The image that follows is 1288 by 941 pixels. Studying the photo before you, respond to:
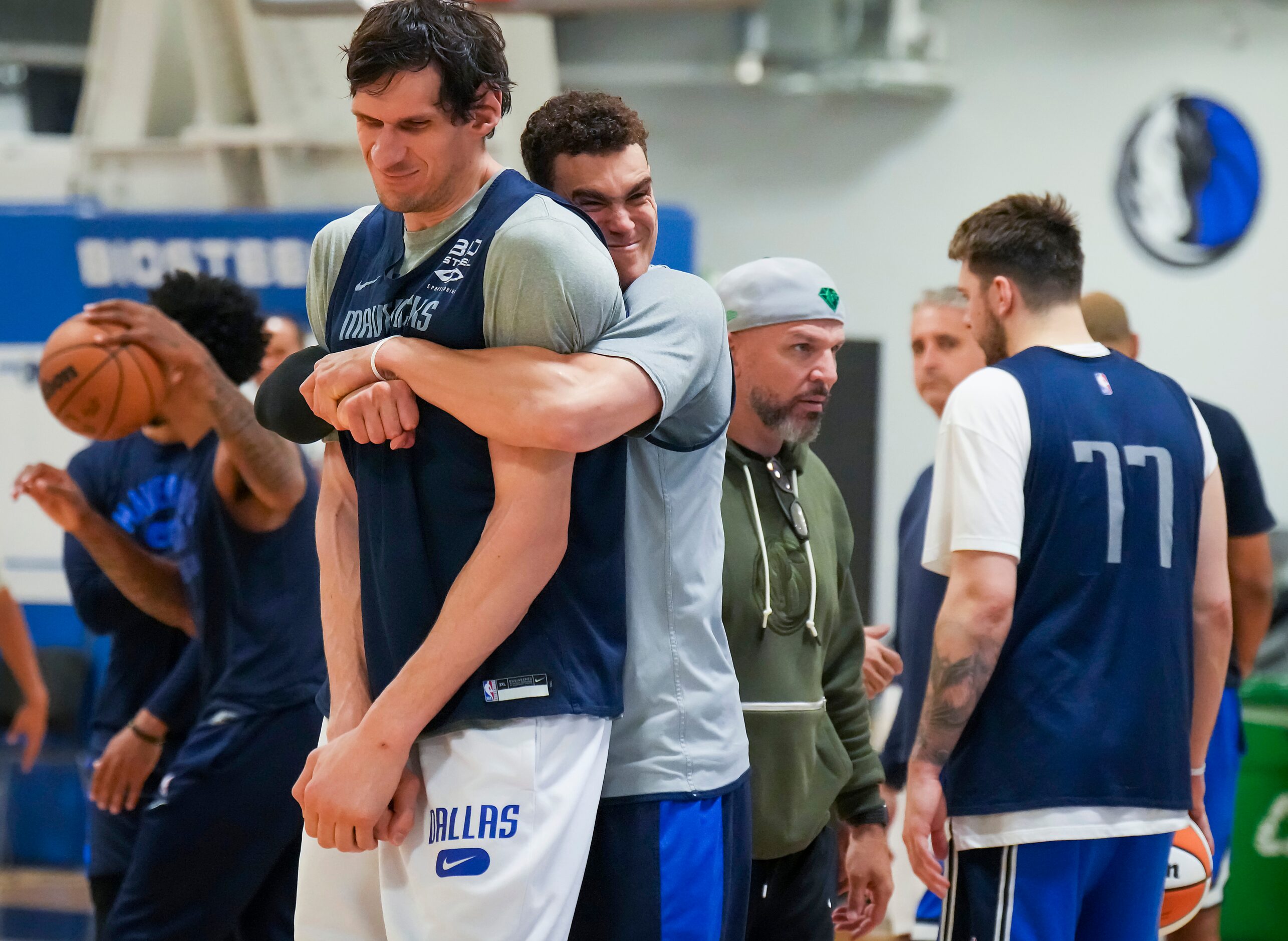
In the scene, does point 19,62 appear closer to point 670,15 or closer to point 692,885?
point 670,15

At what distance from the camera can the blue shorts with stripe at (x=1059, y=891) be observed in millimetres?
2371

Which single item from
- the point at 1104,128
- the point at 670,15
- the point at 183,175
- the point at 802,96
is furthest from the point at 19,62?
the point at 1104,128

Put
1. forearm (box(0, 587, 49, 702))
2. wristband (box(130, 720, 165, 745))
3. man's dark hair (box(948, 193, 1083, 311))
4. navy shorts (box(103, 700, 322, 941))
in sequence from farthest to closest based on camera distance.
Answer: forearm (box(0, 587, 49, 702)), wristband (box(130, 720, 165, 745)), navy shorts (box(103, 700, 322, 941)), man's dark hair (box(948, 193, 1083, 311))

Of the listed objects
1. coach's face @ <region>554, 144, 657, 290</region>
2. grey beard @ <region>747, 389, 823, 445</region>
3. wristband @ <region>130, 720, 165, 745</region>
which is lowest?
wristband @ <region>130, 720, 165, 745</region>

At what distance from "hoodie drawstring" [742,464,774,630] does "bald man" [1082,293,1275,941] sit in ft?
5.15

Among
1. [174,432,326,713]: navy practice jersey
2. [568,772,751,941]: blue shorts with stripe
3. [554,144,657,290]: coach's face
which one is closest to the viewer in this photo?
[568,772,751,941]: blue shorts with stripe

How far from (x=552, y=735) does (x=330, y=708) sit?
0.35 meters

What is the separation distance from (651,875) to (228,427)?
5.44 ft

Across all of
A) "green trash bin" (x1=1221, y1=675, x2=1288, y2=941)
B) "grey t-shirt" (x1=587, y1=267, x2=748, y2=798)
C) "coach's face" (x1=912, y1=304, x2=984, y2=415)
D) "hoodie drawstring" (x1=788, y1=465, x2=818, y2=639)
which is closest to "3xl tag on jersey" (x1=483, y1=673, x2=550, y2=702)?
"grey t-shirt" (x1=587, y1=267, x2=748, y2=798)

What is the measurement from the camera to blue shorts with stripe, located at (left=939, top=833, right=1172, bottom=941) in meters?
2.37

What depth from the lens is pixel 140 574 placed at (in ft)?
10.1

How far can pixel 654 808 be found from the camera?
5.61ft

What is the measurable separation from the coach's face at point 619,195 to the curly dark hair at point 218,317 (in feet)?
5.50

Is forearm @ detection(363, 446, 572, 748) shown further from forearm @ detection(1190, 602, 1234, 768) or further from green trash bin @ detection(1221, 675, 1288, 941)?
green trash bin @ detection(1221, 675, 1288, 941)
